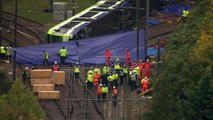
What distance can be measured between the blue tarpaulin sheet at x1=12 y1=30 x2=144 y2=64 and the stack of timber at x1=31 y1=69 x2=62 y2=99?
4408 mm

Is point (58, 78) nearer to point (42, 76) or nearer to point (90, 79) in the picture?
point (42, 76)

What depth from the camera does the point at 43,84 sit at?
1490 inches

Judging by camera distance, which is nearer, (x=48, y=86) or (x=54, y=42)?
(x=48, y=86)

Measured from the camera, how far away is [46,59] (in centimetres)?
4250

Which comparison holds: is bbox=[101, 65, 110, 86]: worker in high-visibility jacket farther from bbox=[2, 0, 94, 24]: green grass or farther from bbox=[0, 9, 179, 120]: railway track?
bbox=[2, 0, 94, 24]: green grass

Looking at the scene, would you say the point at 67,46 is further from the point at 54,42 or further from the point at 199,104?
the point at 199,104

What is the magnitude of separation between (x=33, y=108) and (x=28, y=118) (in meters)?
1.04

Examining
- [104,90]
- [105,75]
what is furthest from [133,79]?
[104,90]

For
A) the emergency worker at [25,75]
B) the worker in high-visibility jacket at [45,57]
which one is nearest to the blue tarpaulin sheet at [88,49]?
the worker in high-visibility jacket at [45,57]

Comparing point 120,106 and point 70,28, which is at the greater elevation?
point 70,28

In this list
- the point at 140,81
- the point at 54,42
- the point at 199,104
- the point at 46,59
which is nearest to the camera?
the point at 199,104

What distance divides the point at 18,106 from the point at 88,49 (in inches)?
751

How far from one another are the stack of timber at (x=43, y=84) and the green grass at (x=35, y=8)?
17108 millimetres

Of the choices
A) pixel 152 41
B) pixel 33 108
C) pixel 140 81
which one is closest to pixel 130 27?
pixel 152 41
